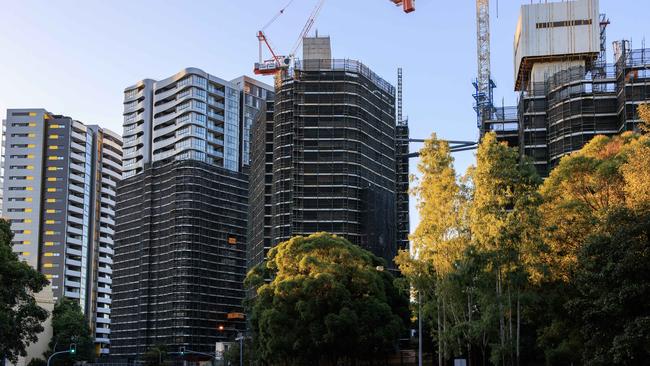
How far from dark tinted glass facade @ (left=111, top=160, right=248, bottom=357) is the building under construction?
65.2 metres

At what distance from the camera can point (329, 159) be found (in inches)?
4875

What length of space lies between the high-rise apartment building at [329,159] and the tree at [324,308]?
40897mm

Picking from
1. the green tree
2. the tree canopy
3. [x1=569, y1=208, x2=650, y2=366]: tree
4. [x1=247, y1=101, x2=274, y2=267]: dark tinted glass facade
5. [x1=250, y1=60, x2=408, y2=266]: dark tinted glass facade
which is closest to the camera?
[x1=569, y1=208, x2=650, y2=366]: tree

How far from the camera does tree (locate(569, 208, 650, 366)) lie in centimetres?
3581

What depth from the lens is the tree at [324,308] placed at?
238 ft

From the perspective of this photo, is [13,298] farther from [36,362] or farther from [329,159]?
[329,159]

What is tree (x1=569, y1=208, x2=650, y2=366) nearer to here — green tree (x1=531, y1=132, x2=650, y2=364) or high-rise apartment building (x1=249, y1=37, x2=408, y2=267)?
green tree (x1=531, y1=132, x2=650, y2=364)

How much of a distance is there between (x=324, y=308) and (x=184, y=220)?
97.0 meters

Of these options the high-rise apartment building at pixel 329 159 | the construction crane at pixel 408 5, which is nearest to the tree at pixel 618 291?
the high-rise apartment building at pixel 329 159

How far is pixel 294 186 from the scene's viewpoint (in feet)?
402

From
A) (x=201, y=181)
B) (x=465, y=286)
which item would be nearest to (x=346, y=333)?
(x=465, y=286)

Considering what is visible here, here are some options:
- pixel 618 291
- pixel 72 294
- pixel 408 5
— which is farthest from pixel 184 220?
pixel 618 291

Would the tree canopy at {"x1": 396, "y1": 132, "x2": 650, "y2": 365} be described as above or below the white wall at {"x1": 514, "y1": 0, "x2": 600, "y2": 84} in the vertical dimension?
below

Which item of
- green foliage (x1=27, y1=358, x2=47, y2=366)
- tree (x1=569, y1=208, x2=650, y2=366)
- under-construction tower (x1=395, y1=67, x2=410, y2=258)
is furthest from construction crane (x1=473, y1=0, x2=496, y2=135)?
tree (x1=569, y1=208, x2=650, y2=366)
